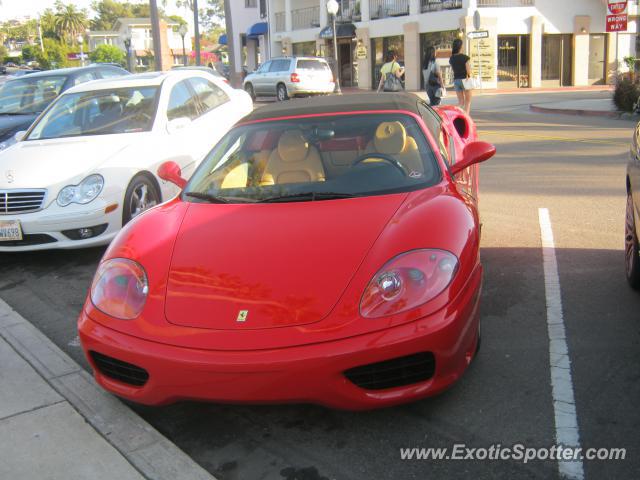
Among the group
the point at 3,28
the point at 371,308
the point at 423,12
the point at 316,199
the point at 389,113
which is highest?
the point at 3,28

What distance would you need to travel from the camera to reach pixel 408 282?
10.3 feet

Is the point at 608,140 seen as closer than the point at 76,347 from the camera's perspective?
No

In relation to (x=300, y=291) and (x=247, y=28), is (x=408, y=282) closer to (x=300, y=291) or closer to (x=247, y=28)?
(x=300, y=291)

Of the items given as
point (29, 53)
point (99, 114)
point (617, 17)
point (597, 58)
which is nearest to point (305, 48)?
point (597, 58)

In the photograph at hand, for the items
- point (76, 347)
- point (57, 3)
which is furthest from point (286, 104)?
point (57, 3)

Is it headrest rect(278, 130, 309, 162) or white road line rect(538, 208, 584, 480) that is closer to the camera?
white road line rect(538, 208, 584, 480)

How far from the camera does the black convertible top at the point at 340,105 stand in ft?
15.1

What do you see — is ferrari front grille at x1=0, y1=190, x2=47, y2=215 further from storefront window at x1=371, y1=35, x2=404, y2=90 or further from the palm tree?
the palm tree

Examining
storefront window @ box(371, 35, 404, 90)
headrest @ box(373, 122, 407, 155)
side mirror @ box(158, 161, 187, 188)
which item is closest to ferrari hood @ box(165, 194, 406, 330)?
headrest @ box(373, 122, 407, 155)

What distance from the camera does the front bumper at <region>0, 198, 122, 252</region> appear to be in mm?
5852

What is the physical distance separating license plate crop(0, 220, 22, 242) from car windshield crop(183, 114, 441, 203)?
2.25 meters

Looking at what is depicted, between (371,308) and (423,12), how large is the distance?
3281 cm

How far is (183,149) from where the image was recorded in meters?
7.22

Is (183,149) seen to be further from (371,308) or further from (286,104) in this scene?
(371,308)
